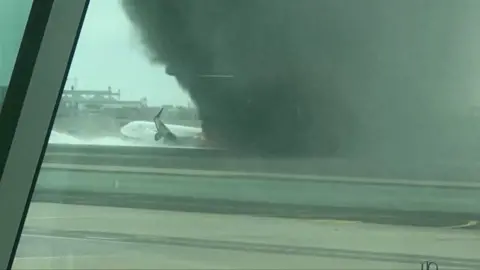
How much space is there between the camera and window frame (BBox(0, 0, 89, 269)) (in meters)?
1.48

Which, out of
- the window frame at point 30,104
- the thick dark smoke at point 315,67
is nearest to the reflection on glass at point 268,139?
the thick dark smoke at point 315,67

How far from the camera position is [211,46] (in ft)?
7.25

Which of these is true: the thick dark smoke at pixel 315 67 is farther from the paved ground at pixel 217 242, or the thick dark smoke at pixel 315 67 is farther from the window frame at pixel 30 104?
the window frame at pixel 30 104

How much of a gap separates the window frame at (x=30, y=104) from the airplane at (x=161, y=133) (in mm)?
727

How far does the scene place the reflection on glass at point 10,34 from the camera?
1505 millimetres

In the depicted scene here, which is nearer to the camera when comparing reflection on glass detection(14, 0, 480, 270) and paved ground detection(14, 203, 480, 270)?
reflection on glass detection(14, 0, 480, 270)

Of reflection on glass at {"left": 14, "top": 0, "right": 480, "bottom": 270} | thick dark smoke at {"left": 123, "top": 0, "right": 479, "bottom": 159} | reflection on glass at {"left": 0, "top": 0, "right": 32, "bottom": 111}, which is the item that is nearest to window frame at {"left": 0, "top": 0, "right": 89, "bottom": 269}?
reflection on glass at {"left": 0, "top": 0, "right": 32, "bottom": 111}

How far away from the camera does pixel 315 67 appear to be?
217cm

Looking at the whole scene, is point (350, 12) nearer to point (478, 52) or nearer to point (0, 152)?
point (478, 52)

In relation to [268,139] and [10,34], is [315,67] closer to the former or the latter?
[268,139]

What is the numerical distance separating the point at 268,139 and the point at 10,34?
1158 mm

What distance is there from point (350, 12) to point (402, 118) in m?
0.46

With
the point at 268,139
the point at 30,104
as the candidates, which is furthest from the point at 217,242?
the point at 30,104

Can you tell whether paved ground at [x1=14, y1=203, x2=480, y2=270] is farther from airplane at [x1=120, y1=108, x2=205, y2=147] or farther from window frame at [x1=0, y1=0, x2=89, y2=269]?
window frame at [x1=0, y1=0, x2=89, y2=269]
